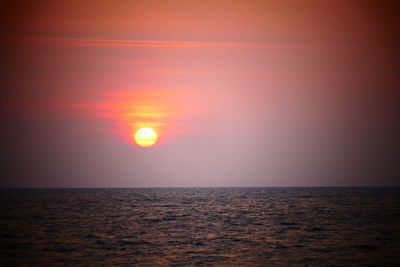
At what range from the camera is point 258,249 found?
31391mm

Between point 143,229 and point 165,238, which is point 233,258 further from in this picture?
point 143,229

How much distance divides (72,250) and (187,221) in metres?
21.5

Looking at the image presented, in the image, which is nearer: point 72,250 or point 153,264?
point 153,264


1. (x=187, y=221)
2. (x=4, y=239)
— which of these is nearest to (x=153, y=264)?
(x=4, y=239)

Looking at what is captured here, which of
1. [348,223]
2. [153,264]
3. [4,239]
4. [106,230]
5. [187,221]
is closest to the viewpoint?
[153,264]

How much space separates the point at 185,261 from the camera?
89.7 ft

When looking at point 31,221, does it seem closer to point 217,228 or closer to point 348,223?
point 217,228

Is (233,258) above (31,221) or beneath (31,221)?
beneath

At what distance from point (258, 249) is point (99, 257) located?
36.7 feet

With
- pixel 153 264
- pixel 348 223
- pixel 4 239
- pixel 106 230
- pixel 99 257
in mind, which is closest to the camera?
pixel 153 264

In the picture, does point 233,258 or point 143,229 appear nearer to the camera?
point 233,258

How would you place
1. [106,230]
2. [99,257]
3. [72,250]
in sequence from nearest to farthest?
[99,257], [72,250], [106,230]

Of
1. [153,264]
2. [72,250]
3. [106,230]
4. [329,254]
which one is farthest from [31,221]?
[329,254]

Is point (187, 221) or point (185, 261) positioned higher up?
point (187, 221)
